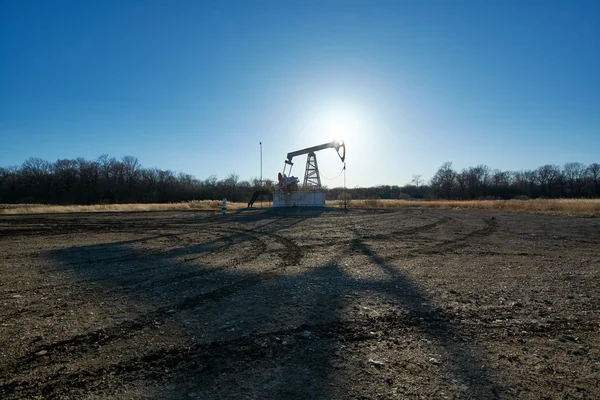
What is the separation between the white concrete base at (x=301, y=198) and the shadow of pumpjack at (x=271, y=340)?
27315mm

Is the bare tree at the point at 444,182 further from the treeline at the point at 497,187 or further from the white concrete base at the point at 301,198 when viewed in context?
the white concrete base at the point at 301,198

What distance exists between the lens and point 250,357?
3215 mm

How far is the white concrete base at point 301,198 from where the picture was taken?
33812 mm

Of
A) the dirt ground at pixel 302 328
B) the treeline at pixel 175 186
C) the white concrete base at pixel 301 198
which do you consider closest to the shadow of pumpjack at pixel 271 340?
the dirt ground at pixel 302 328

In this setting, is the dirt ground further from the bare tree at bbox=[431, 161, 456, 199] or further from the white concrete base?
the bare tree at bbox=[431, 161, 456, 199]

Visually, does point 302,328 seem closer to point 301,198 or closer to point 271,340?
point 271,340

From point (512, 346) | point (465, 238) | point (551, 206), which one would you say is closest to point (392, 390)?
point (512, 346)

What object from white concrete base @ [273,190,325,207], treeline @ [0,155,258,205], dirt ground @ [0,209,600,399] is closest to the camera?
dirt ground @ [0,209,600,399]

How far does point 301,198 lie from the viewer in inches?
1334

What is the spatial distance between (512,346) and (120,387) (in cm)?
373

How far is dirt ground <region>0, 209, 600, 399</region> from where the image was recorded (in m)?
2.76

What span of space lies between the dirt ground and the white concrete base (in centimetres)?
2580

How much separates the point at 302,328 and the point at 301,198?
30.0 meters

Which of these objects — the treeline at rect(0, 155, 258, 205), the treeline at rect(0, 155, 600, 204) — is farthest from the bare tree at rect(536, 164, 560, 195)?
the treeline at rect(0, 155, 258, 205)
